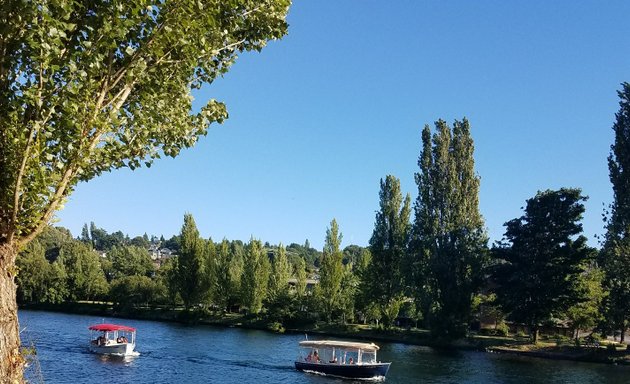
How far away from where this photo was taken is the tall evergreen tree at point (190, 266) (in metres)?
101

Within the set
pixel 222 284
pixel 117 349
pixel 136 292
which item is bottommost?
pixel 117 349

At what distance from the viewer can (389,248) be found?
87.6 meters

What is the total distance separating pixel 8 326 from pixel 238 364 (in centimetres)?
4539

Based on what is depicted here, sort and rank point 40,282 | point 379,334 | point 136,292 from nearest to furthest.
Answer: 1. point 379,334
2. point 40,282
3. point 136,292

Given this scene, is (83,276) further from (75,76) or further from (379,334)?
(75,76)

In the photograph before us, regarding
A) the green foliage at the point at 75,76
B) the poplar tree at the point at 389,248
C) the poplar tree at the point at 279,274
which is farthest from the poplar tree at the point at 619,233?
the green foliage at the point at 75,76

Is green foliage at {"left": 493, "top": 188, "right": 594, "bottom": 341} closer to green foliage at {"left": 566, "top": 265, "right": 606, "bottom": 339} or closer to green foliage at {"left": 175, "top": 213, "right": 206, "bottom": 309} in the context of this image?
green foliage at {"left": 566, "top": 265, "right": 606, "bottom": 339}

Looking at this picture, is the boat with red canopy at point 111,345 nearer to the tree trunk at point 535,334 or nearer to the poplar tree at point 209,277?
the poplar tree at point 209,277

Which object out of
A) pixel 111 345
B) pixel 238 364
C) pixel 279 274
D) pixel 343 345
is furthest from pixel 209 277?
pixel 343 345

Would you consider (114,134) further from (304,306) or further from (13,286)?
(304,306)

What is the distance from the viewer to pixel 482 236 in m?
78.6

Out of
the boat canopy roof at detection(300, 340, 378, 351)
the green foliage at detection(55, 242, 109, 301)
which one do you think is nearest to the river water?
the boat canopy roof at detection(300, 340, 378, 351)

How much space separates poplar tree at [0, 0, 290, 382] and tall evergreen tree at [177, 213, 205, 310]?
96.0 metres

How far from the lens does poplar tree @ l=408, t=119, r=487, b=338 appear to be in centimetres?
7594
